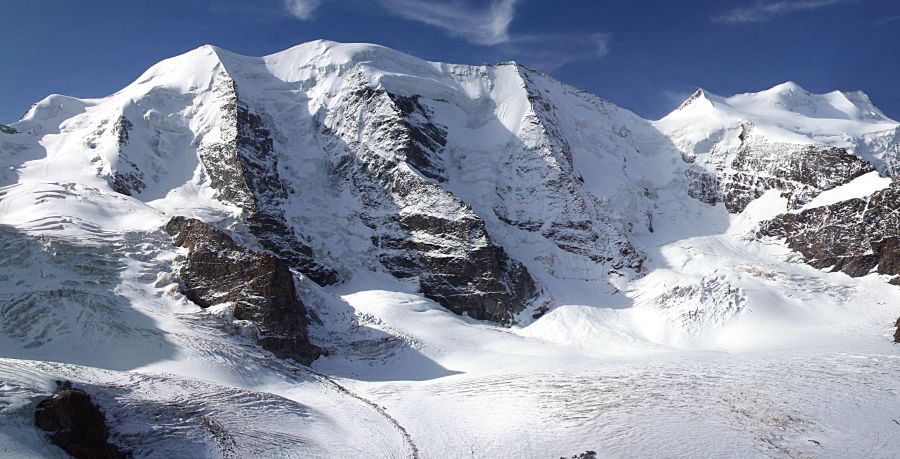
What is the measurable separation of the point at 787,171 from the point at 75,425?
104593 millimetres

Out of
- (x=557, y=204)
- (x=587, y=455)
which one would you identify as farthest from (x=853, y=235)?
(x=587, y=455)

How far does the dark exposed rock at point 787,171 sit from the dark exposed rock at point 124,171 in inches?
3391

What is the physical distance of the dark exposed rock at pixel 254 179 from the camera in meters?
92.5

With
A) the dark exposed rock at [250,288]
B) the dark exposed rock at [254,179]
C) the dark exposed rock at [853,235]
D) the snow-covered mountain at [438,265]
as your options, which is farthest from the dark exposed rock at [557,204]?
the dark exposed rock at [250,288]

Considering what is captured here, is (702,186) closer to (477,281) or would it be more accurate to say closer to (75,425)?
(477,281)

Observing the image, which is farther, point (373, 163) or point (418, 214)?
point (373, 163)

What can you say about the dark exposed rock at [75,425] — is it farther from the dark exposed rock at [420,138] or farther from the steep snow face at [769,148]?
the steep snow face at [769,148]

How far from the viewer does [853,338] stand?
66875mm

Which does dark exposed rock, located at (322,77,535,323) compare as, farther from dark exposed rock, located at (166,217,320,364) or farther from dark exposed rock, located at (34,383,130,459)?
dark exposed rock, located at (34,383,130,459)

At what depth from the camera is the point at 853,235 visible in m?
92.9

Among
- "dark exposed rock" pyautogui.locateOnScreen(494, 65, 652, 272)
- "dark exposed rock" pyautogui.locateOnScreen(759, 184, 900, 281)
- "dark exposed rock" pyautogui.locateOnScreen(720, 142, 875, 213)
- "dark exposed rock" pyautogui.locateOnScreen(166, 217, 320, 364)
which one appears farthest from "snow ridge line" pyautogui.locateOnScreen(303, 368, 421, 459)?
"dark exposed rock" pyautogui.locateOnScreen(720, 142, 875, 213)

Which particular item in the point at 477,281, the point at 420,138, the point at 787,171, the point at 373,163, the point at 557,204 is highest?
the point at 787,171

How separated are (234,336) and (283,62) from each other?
7863 cm

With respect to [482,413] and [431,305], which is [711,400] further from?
[431,305]
